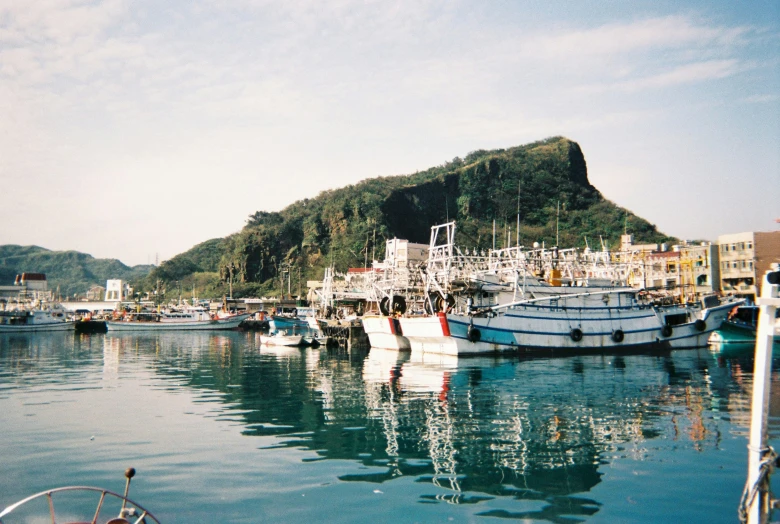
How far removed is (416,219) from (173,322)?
69.1 meters

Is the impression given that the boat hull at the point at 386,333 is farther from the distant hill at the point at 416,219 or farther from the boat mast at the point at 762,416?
the distant hill at the point at 416,219

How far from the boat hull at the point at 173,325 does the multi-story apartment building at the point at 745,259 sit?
68777 millimetres

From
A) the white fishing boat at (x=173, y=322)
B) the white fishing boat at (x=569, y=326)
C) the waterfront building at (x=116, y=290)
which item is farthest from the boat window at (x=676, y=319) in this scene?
the waterfront building at (x=116, y=290)

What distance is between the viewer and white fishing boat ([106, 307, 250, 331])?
88.1 m

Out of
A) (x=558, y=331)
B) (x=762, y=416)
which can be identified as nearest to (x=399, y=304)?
(x=558, y=331)

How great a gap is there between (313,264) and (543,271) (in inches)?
3615

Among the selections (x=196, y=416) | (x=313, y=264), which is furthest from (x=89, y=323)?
(x=196, y=416)

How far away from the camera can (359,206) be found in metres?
138

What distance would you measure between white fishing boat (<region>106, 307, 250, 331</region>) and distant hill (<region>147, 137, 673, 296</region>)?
114ft

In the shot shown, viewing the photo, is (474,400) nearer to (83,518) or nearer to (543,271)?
(83,518)

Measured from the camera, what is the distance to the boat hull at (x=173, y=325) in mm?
87812

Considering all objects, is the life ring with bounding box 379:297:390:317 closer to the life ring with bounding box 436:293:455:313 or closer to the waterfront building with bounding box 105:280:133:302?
the life ring with bounding box 436:293:455:313

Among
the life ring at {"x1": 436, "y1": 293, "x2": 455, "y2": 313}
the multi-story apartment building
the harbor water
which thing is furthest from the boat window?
the multi-story apartment building

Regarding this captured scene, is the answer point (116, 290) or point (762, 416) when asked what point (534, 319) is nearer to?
point (762, 416)
